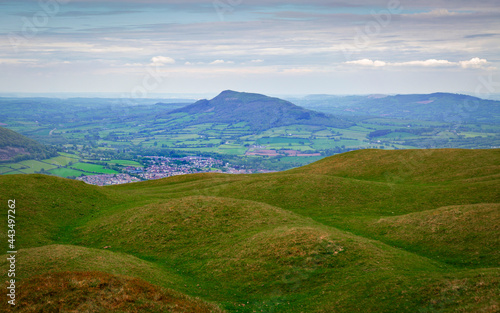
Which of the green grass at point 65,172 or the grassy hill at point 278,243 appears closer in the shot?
the grassy hill at point 278,243

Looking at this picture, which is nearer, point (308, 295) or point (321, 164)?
point (308, 295)

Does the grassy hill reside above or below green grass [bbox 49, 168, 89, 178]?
above

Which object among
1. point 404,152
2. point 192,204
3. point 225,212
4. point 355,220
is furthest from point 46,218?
point 404,152

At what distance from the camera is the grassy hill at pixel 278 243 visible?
23.8 meters

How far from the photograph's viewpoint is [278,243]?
3647 cm

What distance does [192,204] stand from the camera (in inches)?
1957

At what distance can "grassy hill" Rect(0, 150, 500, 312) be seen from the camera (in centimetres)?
2383

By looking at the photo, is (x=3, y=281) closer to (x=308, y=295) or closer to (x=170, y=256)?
(x=170, y=256)

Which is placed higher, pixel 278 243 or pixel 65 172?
pixel 278 243

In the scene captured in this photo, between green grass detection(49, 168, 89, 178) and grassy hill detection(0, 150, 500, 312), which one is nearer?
grassy hill detection(0, 150, 500, 312)

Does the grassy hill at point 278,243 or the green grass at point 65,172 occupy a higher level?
the grassy hill at point 278,243

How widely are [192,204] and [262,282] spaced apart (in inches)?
842

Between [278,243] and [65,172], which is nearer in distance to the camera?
[278,243]

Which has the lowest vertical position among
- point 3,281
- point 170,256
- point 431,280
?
point 170,256
